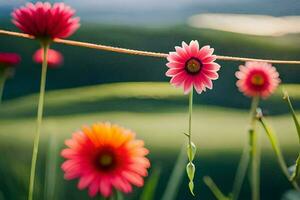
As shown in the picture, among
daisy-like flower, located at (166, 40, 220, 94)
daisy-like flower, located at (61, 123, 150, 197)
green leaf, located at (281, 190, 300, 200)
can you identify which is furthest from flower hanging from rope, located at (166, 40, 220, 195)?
green leaf, located at (281, 190, 300, 200)

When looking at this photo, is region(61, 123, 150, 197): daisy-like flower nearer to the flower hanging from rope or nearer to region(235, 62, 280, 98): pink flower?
the flower hanging from rope

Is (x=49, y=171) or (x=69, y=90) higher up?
(x=69, y=90)

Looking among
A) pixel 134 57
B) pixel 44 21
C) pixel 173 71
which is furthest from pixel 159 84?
pixel 44 21

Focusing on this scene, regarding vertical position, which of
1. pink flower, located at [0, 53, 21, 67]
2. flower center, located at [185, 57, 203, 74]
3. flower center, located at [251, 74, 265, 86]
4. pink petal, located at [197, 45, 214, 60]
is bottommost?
pink flower, located at [0, 53, 21, 67]

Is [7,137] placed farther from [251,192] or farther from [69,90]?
[251,192]

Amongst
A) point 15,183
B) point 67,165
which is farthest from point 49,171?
point 67,165

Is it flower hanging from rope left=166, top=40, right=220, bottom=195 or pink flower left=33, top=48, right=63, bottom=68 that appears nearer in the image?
flower hanging from rope left=166, top=40, right=220, bottom=195

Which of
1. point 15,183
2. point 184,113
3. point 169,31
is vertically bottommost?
point 15,183

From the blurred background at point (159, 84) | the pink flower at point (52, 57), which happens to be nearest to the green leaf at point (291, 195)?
the blurred background at point (159, 84)
